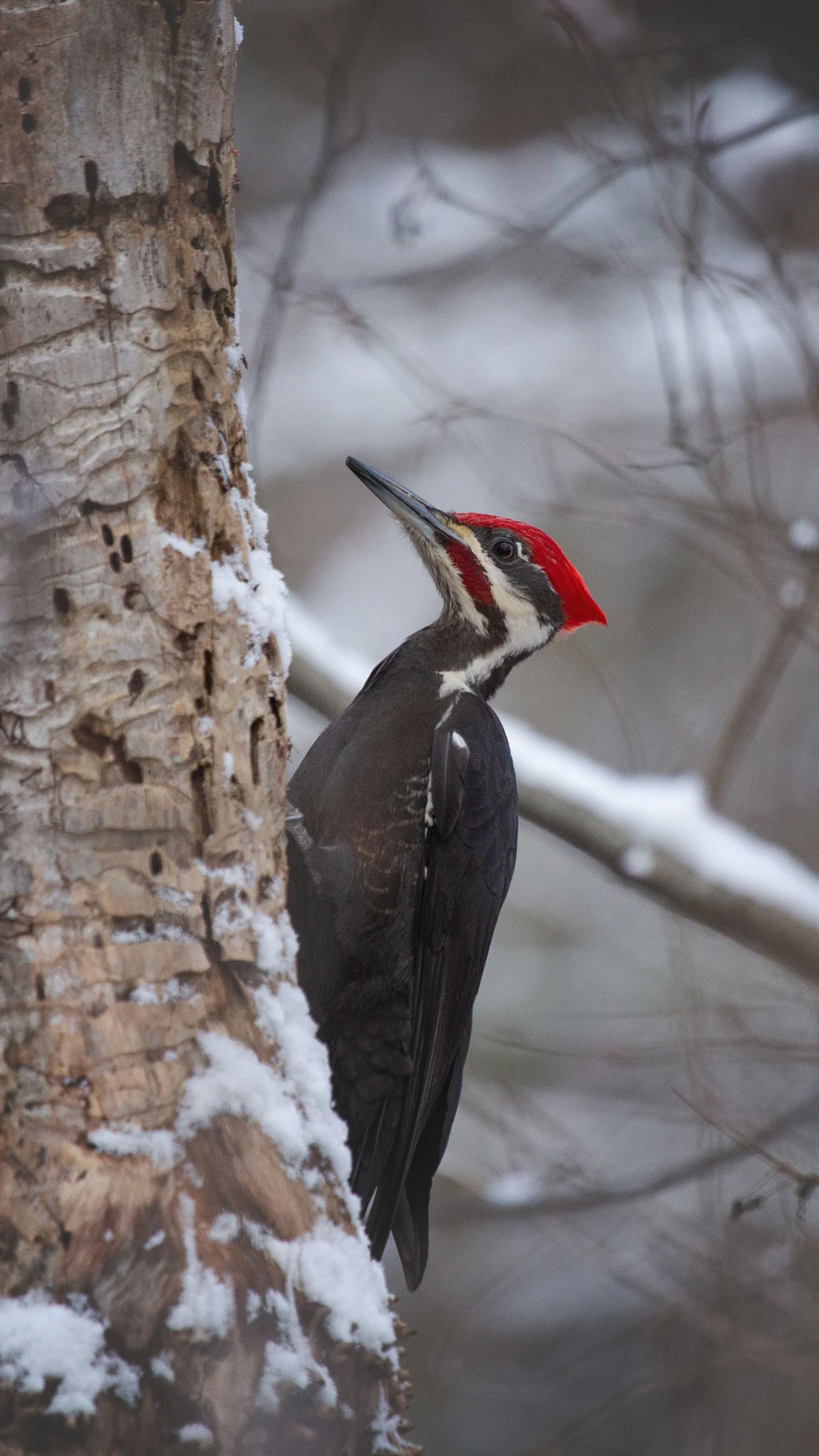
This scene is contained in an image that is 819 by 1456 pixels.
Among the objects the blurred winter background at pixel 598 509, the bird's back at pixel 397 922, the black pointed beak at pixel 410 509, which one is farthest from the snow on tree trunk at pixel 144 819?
the blurred winter background at pixel 598 509

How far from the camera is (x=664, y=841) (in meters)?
2.56

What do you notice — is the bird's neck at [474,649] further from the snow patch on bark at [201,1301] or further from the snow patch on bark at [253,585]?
the snow patch on bark at [201,1301]

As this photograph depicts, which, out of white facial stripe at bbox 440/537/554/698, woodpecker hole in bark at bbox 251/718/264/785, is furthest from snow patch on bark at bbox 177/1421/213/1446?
white facial stripe at bbox 440/537/554/698

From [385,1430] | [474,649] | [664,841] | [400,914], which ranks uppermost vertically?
[474,649]

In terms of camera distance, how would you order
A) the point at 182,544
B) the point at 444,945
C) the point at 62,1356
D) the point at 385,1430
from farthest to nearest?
the point at 444,945 < the point at 182,544 < the point at 385,1430 < the point at 62,1356

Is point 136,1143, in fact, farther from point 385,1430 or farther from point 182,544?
point 182,544

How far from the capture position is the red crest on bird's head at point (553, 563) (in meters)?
2.64

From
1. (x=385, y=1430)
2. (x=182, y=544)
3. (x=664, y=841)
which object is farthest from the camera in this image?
(x=664, y=841)

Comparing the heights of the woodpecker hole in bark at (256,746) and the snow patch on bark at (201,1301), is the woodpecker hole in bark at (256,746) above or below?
above

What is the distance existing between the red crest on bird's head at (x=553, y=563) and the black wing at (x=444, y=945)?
0.47 m

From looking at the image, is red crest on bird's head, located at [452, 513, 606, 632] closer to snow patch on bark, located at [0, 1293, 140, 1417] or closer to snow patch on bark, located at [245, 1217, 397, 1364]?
snow patch on bark, located at [245, 1217, 397, 1364]

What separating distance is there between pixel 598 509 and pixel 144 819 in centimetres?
250

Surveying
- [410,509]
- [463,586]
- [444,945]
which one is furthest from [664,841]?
[410,509]

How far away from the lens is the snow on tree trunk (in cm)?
133
